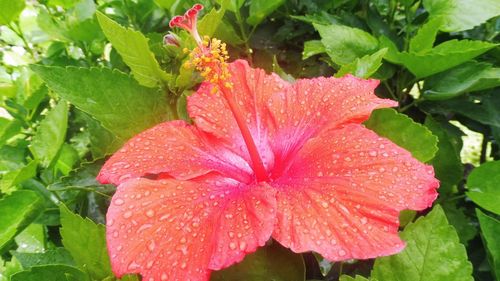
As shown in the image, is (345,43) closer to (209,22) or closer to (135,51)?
(209,22)

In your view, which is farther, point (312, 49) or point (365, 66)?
point (312, 49)

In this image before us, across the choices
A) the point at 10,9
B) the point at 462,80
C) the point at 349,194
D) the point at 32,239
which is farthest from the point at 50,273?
the point at 462,80

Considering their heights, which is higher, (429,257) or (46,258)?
(429,257)

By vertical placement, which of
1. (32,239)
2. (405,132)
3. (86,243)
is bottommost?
(32,239)

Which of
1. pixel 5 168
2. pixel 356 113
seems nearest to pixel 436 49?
pixel 356 113

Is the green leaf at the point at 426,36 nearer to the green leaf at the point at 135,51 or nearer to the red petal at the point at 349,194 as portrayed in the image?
the red petal at the point at 349,194

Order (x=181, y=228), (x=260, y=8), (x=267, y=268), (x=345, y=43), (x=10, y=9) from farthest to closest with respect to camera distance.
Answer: (x=10, y=9) < (x=260, y=8) < (x=345, y=43) < (x=267, y=268) < (x=181, y=228)

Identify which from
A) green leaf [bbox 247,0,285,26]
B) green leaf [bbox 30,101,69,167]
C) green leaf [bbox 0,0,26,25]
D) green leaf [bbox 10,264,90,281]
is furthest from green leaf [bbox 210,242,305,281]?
green leaf [bbox 0,0,26,25]
